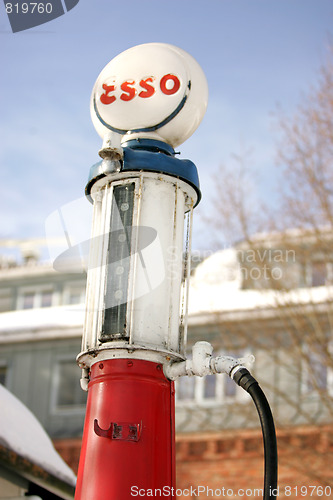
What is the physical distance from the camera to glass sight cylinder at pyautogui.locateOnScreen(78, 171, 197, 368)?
3.30m

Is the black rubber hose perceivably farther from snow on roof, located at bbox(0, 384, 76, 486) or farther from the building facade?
the building facade

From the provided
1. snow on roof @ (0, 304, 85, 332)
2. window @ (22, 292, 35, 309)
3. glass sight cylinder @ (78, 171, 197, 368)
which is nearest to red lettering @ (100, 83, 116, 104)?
glass sight cylinder @ (78, 171, 197, 368)

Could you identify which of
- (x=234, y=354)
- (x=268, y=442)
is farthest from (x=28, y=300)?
(x=268, y=442)

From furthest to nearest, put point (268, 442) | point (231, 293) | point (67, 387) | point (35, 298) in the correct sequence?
1. point (35, 298)
2. point (67, 387)
3. point (231, 293)
4. point (268, 442)

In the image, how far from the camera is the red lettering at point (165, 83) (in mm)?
3699

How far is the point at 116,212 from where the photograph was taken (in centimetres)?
352

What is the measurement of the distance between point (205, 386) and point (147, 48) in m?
16.8

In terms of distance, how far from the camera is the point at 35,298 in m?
26.7

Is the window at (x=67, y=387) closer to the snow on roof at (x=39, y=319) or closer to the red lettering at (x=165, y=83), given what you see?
the snow on roof at (x=39, y=319)

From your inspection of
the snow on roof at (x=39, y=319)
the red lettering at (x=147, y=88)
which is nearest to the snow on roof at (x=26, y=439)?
the red lettering at (x=147, y=88)

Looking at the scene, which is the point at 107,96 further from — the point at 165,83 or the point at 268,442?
the point at 268,442

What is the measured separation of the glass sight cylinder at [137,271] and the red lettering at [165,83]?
422 mm

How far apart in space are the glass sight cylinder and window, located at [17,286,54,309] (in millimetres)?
23114

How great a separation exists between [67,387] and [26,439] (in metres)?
17.8
